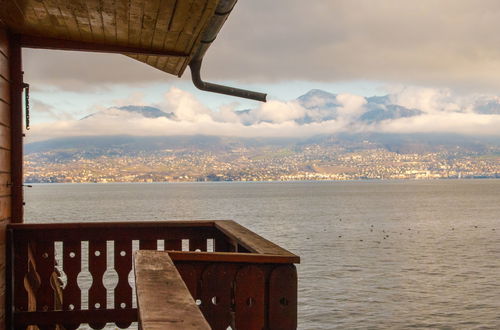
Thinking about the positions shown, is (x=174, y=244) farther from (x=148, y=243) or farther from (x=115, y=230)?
(x=115, y=230)

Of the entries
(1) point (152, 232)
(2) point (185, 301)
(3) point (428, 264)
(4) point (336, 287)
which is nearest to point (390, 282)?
(4) point (336, 287)

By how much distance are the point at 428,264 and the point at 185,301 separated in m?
35.2

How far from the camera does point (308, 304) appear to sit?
23578mm

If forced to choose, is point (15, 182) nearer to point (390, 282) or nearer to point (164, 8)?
point (164, 8)

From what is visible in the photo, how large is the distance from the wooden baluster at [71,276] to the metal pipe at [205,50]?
2.14 metres

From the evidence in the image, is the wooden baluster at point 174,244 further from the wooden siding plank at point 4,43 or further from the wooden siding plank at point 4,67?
the wooden siding plank at point 4,43

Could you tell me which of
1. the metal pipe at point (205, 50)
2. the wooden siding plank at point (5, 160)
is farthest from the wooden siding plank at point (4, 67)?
the metal pipe at point (205, 50)

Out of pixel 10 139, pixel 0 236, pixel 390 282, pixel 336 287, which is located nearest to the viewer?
pixel 0 236

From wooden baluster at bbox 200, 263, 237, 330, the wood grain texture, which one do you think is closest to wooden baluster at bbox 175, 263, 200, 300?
wooden baluster at bbox 200, 263, 237, 330

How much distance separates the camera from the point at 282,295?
3.33m

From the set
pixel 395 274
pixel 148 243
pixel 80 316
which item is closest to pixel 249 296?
pixel 148 243

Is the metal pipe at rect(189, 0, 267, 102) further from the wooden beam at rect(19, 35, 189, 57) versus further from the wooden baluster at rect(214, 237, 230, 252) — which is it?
the wooden baluster at rect(214, 237, 230, 252)

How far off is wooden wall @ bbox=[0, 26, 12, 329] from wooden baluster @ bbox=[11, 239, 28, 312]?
0.45 ft

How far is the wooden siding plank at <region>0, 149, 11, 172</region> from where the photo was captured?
Result: 17.9 ft
